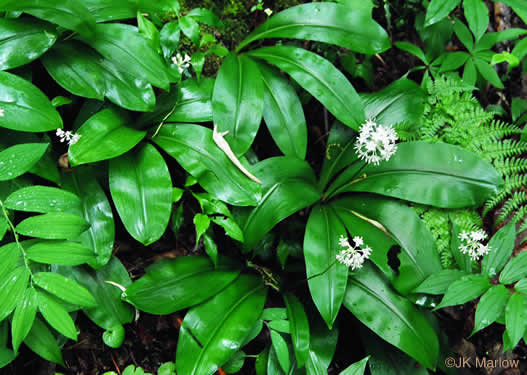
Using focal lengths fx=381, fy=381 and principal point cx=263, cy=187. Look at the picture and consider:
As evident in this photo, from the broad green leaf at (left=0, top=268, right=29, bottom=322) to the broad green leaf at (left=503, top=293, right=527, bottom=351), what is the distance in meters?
2.05

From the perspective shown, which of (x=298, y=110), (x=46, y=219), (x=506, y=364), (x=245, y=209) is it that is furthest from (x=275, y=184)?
(x=506, y=364)

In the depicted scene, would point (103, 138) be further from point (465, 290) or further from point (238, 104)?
point (465, 290)

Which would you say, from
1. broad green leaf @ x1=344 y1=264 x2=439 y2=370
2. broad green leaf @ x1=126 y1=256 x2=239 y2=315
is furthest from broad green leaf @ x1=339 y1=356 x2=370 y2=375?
broad green leaf @ x1=126 y1=256 x2=239 y2=315

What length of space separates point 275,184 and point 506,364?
1.75 meters

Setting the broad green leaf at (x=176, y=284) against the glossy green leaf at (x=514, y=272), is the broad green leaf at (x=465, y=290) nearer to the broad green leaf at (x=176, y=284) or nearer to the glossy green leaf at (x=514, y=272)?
the glossy green leaf at (x=514, y=272)

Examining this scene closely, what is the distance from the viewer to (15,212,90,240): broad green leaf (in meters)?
1.58

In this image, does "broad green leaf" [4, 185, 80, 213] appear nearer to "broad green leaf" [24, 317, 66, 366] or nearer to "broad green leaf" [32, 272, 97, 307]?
"broad green leaf" [32, 272, 97, 307]

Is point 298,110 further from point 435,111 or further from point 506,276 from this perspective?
point 506,276

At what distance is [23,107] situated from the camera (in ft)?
5.73

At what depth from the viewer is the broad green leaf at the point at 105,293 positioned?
196 centimetres

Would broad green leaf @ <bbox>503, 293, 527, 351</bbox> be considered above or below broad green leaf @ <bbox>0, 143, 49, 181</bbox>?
below

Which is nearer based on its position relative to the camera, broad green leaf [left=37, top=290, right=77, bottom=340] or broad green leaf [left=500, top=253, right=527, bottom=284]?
broad green leaf [left=37, top=290, right=77, bottom=340]

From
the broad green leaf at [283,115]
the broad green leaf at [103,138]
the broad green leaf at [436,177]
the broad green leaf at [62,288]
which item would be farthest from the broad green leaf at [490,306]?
the broad green leaf at [103,138]

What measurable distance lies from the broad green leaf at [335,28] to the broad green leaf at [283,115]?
0.89 ft
